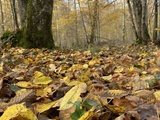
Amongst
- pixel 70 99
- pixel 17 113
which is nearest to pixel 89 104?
pixel 70 99

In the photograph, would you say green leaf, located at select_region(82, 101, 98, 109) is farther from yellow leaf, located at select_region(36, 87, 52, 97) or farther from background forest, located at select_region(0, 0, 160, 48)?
background forest, located at select_region(0, 0, 160, 48)

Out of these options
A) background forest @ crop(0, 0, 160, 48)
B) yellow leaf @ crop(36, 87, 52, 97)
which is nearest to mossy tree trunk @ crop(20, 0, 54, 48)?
background forest @ crop(0, 0, 160, 48)

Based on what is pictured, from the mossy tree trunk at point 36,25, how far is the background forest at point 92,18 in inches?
98.7

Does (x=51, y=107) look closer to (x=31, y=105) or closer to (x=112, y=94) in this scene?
(x=31, y=105)

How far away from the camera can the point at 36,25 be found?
4.83 metres

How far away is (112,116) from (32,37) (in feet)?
14.1

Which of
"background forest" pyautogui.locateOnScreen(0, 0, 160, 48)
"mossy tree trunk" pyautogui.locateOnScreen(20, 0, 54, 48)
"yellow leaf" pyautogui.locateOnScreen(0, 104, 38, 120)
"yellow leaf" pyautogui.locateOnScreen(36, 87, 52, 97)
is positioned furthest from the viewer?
"background forest" pyautogui.locateOnScreen(0, 0, 160, 48)

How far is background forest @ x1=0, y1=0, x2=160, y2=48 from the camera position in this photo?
30.4 ft

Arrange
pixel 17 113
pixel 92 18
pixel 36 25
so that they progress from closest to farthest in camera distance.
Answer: pixel 17 113 < pixel 36 25 < pixel 92 18

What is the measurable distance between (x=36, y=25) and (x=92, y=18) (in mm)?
11271

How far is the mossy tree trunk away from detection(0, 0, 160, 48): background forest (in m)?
2.51

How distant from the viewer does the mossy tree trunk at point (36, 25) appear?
15.8 feet

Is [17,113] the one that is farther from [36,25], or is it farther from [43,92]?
[36,25]

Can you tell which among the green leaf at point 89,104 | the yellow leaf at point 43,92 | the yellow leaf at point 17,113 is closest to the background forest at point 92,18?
the yellow leaf at point 43,92
